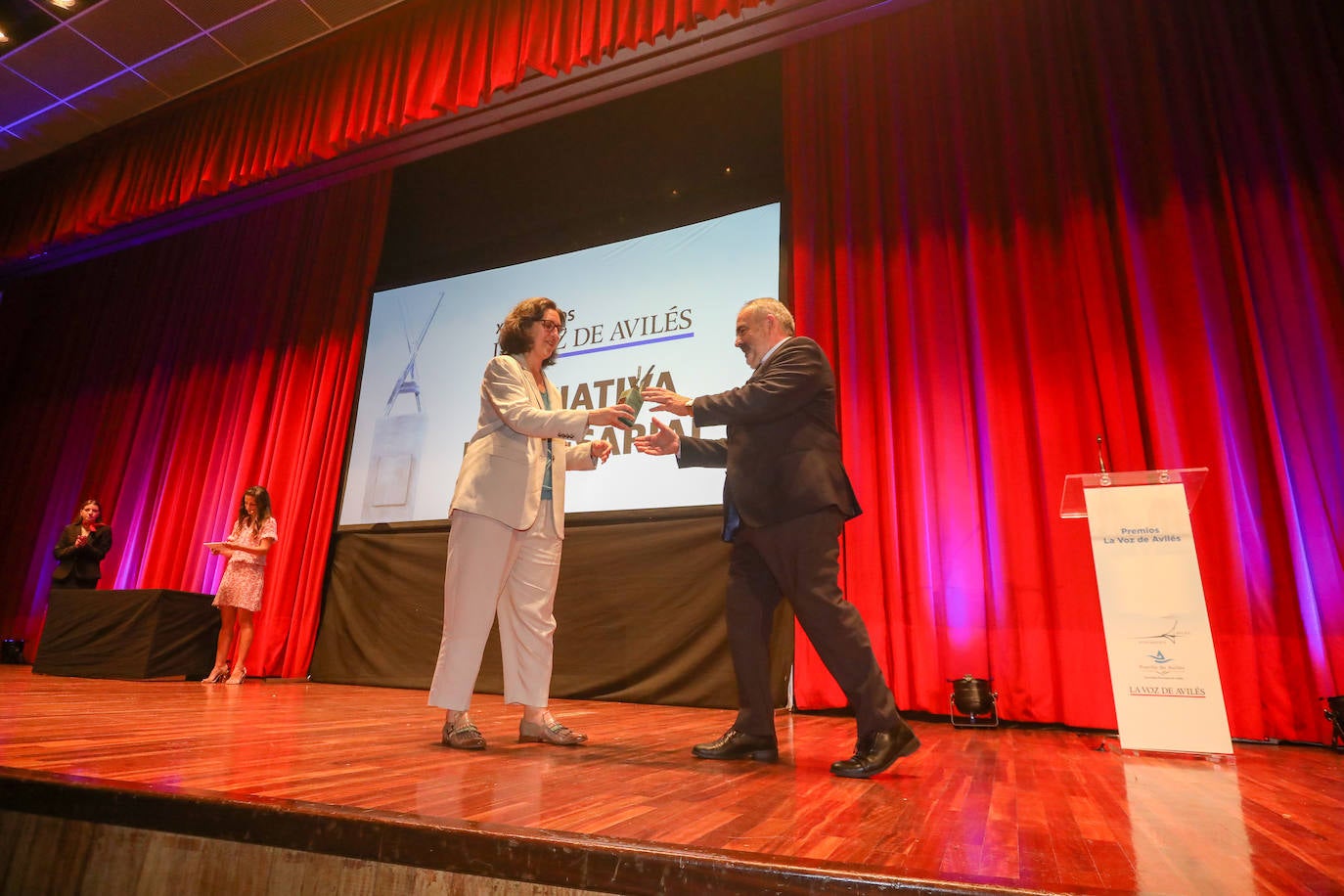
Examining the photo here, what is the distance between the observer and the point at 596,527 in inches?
175

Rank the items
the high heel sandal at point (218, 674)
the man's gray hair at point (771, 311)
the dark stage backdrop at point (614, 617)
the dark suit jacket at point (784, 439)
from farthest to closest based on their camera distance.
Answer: the high heel sandal at point (218, 674)
the dark stage backdrop at point (614, 617)
the man's gray hair at point (771, 311)
the dark suit jacket at point (784, 439)

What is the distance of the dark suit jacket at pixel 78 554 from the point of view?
5773mm

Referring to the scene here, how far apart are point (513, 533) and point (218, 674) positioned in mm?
4058

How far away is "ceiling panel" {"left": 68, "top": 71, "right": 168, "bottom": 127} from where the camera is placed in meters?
5.81

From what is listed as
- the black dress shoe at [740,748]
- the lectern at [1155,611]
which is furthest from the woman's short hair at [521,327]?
the lectern at [1155,611]

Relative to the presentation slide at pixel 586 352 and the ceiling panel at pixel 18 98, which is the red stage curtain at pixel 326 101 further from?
the presentation slide at pixel 586 352

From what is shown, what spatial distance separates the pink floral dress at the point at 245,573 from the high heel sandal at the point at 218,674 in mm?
423

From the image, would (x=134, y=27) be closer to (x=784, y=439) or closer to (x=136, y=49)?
(x=136, y=49)

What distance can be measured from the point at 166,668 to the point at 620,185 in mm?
4555

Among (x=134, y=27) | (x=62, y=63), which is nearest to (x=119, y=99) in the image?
(x=62, y=63)

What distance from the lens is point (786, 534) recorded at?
6.68 feet

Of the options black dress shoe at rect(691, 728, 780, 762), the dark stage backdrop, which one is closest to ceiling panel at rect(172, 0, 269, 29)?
the dark stage backdrop

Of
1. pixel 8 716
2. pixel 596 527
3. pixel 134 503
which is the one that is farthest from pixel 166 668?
pixel 596 527

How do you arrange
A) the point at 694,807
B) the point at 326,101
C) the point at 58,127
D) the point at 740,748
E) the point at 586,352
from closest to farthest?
the point at 694,807 < the point at 740,748 < the point at 586,352 < the point at 326,101 < the point at 58,127
